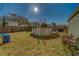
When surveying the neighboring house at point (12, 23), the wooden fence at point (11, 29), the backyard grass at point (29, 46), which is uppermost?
the neighboring house at point (12, 23)

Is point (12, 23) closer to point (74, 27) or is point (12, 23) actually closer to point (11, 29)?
point (11, 29)

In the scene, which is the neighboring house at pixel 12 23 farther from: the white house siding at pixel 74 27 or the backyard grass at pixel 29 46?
the white house siding at pixel 74 27

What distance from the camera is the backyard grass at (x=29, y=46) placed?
1.89 m

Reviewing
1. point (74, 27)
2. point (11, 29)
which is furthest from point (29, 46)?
point (74, 27)

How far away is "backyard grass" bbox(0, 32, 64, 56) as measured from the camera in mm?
1888

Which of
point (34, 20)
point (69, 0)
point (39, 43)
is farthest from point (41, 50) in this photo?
point (69, 0)

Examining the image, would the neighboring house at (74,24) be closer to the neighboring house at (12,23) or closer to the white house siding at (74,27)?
the white house siding at (74,27)

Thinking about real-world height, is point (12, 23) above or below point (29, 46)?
above

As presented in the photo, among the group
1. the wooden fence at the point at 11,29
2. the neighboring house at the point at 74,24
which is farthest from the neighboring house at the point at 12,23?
the neighboring house at the point at 74,24

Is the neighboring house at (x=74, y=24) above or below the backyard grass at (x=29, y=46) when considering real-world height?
above

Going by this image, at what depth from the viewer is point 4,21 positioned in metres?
1.92

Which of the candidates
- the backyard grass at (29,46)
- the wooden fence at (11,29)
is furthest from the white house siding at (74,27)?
the wooden fence at (11,29)

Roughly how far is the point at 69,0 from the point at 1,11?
0.86 m

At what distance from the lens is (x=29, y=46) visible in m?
1.90
